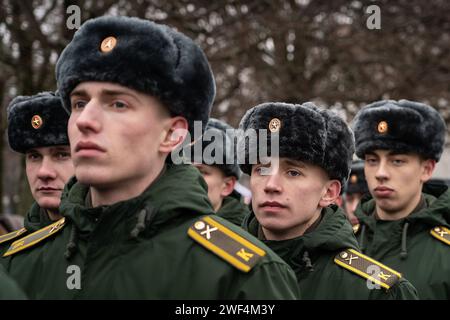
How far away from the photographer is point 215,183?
702cm

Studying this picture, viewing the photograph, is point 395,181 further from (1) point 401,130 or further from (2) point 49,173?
(2) point 49,173

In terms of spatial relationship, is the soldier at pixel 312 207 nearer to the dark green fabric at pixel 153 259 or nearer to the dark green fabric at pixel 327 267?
the dark green fabric at pixel 327 267

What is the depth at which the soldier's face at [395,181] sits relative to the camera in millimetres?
6320

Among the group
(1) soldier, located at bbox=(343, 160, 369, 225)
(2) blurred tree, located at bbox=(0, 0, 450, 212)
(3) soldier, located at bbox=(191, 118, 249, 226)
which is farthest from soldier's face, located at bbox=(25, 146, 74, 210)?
(1) soldier, located at bbox=(343, 160, 369, 225)

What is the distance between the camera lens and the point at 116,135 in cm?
328

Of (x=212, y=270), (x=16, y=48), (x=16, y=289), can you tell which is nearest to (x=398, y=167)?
(x=212, y=270)

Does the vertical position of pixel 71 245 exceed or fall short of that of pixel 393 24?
it falls short

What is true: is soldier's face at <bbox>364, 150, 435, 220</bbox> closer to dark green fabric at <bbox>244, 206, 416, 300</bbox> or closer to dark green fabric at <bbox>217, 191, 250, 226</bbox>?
dark green fabric at <bbox>217, 191, 250, 226</bbox>

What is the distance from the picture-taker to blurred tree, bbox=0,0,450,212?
1023 cm

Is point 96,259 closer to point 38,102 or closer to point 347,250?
point 347,250

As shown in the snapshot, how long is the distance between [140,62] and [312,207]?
1.83 meters

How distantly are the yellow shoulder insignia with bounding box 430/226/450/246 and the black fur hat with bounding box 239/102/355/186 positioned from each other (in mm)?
1497

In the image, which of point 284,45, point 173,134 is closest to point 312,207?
point 173,134

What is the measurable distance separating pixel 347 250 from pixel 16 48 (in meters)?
7.46
